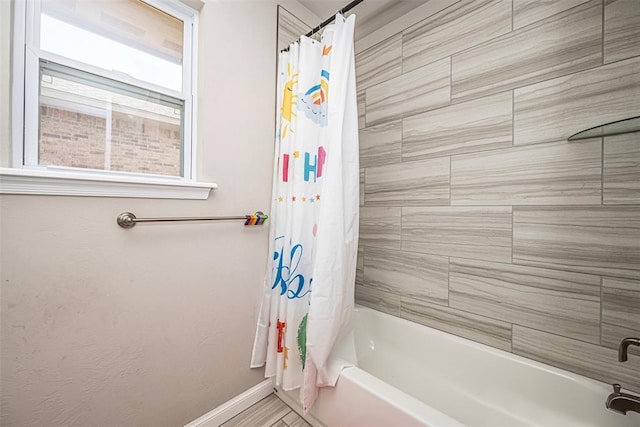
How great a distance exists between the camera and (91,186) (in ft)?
3.17

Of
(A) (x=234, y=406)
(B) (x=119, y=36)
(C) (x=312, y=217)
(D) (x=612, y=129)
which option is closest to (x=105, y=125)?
(B) (x=119, y=36)

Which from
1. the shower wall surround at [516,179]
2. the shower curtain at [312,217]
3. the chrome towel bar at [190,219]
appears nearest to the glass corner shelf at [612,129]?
the shower wall surround at [516,179]

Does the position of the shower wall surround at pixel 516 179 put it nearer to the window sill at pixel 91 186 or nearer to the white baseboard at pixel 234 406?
the white baseboard at pixel 234 406

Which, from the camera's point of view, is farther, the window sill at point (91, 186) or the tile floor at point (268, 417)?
the tile floor at point (268, 417)

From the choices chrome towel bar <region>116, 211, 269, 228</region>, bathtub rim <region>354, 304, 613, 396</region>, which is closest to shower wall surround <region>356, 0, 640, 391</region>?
bathtub rim <region>354, 304, 613, 396</region>

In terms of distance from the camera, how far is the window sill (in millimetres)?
830

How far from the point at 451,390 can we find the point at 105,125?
206 centimetres

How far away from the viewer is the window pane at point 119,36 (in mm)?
989

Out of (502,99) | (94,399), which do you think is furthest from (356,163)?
(94,399)

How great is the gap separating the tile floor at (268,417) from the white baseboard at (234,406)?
3cm

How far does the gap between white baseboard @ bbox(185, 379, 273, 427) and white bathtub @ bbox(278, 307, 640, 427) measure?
16 cm

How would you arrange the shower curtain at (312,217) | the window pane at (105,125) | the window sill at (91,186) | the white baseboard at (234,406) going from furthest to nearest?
1. the white baseboard at (234,406)
2. the shower curtain at (312,217)
3. the window pane at (105,125)
4. the window sill at (91,186)

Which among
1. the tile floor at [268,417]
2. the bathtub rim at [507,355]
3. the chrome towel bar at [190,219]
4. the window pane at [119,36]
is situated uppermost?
the window pane at [119,36]

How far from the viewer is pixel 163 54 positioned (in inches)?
49.2
